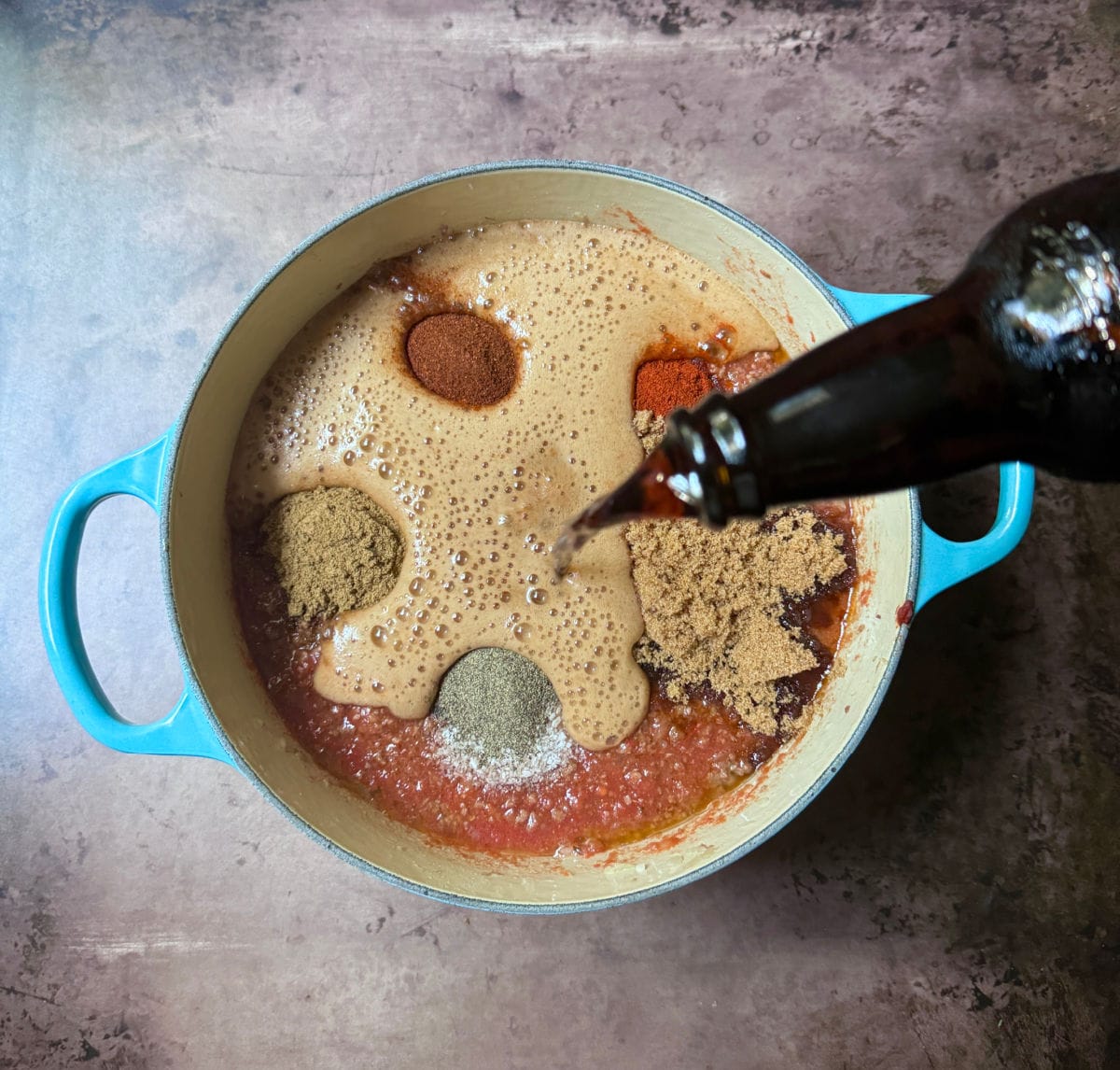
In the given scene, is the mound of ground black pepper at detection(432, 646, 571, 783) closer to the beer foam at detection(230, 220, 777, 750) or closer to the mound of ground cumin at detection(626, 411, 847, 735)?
the beer foam at detection(230, 220, 777, 750)

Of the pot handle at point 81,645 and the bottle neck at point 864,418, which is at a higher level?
the bottle neck at point 864,418

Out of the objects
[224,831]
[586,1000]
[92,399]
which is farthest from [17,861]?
[586,1000]

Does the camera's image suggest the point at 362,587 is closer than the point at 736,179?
Yes

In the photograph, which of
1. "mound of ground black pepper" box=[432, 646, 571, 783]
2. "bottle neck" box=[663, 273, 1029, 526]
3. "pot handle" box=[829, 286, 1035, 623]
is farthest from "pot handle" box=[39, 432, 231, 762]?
"pot handle" box=[829, 286, 1035, 623]

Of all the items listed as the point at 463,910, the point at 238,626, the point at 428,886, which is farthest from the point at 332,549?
the point at 463,910

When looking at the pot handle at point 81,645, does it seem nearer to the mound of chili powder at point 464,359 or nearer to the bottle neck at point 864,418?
the mound of chili powder at point 464,359

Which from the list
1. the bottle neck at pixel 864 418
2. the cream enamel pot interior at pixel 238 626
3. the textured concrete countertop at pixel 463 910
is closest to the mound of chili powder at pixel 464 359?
the cream enamel pot interior at pixel 238 626

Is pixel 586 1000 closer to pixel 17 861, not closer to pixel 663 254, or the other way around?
pixel 17 861
